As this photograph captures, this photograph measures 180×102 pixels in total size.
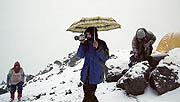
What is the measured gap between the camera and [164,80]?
5070mm

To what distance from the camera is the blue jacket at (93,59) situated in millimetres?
3834

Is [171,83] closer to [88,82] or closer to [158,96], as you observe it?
[158,96]

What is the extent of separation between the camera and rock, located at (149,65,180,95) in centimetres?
497

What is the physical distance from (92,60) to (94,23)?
0.89 m

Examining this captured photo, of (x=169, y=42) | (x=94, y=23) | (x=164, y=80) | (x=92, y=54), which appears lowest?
(x=164, y=80)

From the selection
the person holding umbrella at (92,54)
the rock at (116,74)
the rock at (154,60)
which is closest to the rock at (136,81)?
the rock at (154,60)

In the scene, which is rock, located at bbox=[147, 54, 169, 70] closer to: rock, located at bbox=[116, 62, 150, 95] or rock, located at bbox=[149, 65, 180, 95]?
rock, located at bbox=[116, 62, 150, 95]

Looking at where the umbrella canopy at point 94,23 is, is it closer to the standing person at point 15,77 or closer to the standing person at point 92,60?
the standing person at point 92,60

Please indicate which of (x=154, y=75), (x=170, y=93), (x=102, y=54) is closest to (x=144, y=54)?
(x=154, y=75)

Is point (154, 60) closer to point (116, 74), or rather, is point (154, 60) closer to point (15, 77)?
point (116, 74)

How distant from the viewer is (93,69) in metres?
3.86

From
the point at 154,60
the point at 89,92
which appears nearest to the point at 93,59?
the point at 89,92

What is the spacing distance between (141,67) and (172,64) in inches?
42.7

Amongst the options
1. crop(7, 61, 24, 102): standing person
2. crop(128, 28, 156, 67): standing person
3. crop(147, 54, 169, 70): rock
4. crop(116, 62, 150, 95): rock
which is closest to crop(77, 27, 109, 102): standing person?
crop(116, 62, 150, 95): rock
